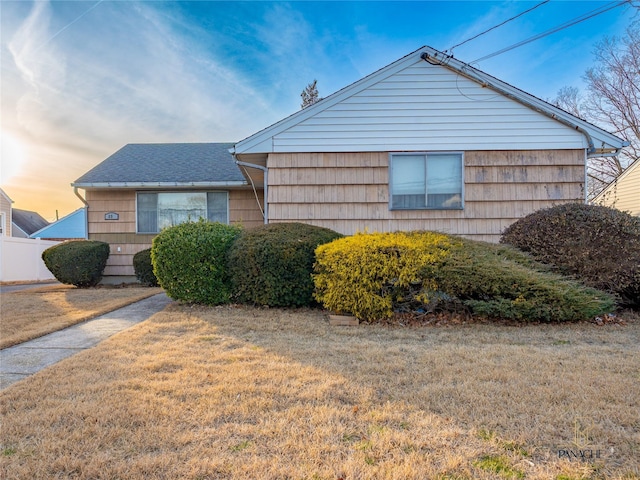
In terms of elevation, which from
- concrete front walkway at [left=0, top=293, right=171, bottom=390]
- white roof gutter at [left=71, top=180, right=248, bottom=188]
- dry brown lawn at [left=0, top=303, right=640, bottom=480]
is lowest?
concrete front walkway at [left=0, top=293, right=171, bottom=390]

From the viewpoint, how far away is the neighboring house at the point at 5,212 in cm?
1876

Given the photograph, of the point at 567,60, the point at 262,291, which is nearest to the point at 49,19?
the point at 262,291

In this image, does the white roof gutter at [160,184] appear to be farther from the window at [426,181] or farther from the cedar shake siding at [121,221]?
the window at [426,181]

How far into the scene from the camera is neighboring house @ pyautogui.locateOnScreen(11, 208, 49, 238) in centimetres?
2825

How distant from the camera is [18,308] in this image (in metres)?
6.66

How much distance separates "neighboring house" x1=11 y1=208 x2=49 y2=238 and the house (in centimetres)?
2892

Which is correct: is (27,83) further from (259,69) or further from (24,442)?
(24,442)

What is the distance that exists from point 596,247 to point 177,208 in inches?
394

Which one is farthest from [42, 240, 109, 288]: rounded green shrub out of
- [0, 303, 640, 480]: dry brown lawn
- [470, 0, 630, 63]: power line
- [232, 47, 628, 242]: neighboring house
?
[470, 0, 630, 63]: power line

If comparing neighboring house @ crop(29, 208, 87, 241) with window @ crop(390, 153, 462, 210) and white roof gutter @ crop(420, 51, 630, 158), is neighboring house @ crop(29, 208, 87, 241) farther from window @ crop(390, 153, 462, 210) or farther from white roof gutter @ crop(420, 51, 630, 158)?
white roof gutter @ crop(420, 51, 630, 158)

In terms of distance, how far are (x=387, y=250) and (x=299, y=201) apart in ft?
9.75

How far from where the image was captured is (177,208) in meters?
10.8

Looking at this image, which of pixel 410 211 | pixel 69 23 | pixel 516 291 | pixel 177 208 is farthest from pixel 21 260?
pixel 516 291

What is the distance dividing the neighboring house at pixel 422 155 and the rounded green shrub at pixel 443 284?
225 cm
